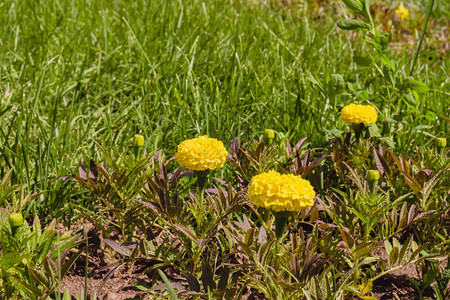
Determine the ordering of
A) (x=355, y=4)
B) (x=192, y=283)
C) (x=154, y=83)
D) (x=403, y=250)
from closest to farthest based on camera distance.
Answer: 1. (x=192, y=283)
2. (x=403, y=250)
3. (x=355, y=4)
4. (x=154, y=83)

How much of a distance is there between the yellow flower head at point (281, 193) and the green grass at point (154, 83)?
2.94 feet

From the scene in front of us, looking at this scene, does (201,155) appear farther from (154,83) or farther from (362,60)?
(154,83)

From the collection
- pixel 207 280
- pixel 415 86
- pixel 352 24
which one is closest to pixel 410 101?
pixel 415 86

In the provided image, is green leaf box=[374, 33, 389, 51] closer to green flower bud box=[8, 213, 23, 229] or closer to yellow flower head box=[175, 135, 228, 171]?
yellow flower head box=[175, 135, 228, 171]

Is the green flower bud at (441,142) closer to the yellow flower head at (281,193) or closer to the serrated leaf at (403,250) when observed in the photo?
the serrated leaf at (403,250)

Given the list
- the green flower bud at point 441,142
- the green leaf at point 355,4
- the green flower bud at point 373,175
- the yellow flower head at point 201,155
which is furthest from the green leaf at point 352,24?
the yellow flower head at point 201,155

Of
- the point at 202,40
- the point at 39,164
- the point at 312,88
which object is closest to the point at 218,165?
the point at 39,164

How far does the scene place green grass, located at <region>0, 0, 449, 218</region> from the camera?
2.29m

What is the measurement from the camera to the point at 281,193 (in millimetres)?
1290

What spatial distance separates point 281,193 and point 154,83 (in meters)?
1.74

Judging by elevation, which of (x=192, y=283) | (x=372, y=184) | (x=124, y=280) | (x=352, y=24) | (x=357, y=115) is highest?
(x=352, y=24)

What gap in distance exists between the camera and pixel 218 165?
5.07 ft

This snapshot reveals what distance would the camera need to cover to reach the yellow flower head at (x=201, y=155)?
1.52m

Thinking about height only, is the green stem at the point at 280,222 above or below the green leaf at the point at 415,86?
below
